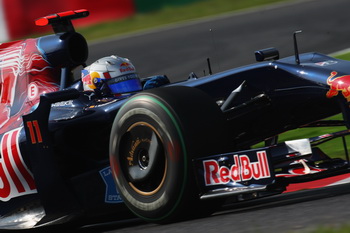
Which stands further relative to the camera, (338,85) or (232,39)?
(232,39)

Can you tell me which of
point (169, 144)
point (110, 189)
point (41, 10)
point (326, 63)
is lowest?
point (110, 189)

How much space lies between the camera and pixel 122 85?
242 inches

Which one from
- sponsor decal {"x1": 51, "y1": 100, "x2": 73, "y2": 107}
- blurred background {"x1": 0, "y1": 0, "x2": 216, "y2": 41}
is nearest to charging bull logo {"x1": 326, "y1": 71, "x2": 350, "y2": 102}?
sponsor decal {"x1": 51, "y1": 100, "x2": 73, "y2": 107}

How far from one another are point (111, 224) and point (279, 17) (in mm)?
9676

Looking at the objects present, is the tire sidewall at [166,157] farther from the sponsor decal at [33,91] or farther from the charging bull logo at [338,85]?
the sponsor decal at [33,91]

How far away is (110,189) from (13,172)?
0.84 m

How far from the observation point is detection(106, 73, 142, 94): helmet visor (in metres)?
6.13

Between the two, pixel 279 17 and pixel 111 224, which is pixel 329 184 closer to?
pixel 111 224

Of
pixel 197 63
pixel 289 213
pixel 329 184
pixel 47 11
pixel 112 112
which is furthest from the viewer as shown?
pixel 47 11

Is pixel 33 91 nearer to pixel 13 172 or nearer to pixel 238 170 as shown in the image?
pixel 13 172

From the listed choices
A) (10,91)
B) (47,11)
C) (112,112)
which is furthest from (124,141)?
(47,11)

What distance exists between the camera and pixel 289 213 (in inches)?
183

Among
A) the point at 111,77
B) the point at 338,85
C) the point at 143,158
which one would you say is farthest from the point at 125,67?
the point at 338,85

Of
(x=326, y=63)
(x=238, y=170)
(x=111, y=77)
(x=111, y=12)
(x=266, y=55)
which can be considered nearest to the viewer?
A: (x=238, y=170)
